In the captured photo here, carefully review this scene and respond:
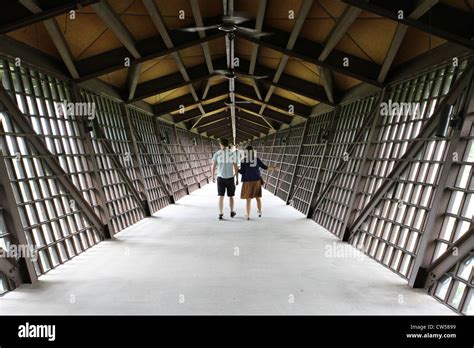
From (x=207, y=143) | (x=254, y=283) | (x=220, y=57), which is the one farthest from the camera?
(x=207, y=143)

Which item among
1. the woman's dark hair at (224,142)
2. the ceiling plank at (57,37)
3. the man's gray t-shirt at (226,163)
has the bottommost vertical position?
the man's gray t-shirt at (226,163)

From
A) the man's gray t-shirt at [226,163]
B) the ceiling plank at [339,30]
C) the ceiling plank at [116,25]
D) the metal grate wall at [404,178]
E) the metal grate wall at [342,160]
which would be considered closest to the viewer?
the metal grate wall at [404,178]

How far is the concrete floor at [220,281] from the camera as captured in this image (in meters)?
5.67

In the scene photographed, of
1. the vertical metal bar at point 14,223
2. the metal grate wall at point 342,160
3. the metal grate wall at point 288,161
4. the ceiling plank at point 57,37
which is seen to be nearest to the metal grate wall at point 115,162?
the ceiling plank at point 57,37

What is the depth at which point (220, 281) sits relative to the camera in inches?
271

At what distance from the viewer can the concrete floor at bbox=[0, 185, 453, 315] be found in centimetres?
567

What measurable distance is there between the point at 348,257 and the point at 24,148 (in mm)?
6623

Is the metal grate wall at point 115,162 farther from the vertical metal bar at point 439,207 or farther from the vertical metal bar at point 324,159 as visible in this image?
the vertical metal bar at point 439,207

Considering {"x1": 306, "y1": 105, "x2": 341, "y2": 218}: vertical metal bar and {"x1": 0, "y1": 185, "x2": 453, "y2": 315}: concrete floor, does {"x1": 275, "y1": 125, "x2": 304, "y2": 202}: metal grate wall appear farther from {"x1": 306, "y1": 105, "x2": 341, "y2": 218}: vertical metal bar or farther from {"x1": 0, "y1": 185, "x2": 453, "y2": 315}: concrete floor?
{"x1": 0, "y1": 185, "x2": 453, "y2": 315}: concrete floor

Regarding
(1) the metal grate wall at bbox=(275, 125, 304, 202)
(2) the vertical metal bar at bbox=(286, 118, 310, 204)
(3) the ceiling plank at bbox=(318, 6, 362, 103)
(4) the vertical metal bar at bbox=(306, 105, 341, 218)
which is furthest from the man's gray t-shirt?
(1) the metal grate wall at bbox=(275, 125, 304, 202)

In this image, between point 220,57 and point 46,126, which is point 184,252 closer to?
point 46,126

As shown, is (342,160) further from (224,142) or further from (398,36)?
(398,36)

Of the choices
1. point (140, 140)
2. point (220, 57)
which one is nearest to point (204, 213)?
point (140, 140)

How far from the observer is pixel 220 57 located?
50.5 ft
